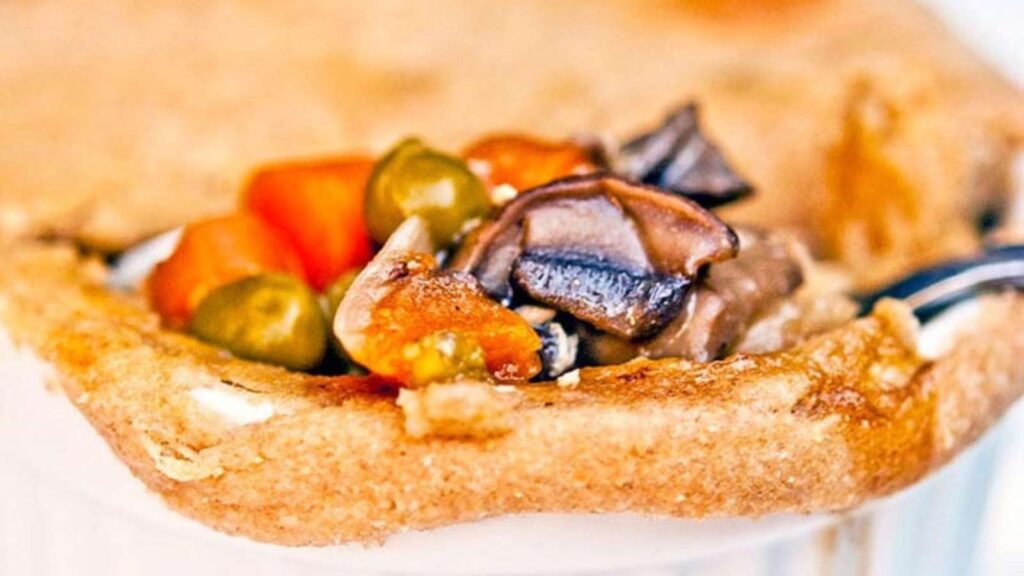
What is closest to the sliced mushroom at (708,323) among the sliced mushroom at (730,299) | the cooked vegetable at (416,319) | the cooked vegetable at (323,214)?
the sliced mushroom at (730,299)

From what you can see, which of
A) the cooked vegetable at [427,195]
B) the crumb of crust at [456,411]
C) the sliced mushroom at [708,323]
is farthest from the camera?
the cooked vegetable at [427,195]

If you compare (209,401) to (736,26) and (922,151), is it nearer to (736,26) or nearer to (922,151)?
(922,151)

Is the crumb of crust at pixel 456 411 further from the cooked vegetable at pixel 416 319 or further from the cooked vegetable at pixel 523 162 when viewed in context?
the cooked vegetable at pixel 523 162

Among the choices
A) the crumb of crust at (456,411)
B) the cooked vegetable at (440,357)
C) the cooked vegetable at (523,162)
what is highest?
the cooked vegetable at (523,162)

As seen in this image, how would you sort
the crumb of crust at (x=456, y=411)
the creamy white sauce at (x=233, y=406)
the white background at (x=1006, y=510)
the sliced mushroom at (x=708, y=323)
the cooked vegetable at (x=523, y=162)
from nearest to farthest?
1. the crumb of crust at (x=456, y=411)
2. the creamy white sauce at (x=233, y=406)
3. the sliced mushroom at (x=708, y=323)
4. the cooked vegetable at (x=523, y=162)
5. the white background at (x=1006, y=510)

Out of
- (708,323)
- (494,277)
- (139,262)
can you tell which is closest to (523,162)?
(494,277)

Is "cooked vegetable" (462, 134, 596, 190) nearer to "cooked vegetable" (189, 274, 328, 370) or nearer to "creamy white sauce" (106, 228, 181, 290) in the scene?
"cooked vegetable" (189, 274, 328, 370)

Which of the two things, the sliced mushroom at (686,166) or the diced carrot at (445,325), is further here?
the sliced mushroom at (686,166)

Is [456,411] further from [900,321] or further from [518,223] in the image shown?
[900,321]
